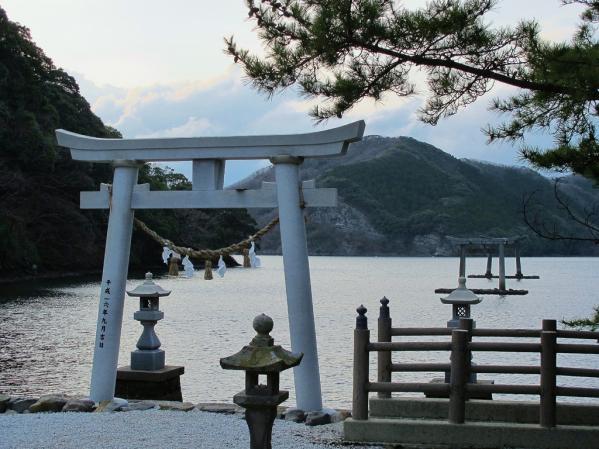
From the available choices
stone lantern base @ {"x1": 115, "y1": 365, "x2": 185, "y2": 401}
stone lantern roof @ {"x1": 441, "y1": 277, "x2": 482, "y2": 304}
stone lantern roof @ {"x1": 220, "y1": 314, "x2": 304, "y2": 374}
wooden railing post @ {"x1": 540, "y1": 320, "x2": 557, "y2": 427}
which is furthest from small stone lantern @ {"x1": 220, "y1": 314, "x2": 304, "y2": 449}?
stone lantern base @ {"x1": 115, "y1": 365, "x2": 185, "y2": 401}

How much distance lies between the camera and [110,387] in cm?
845

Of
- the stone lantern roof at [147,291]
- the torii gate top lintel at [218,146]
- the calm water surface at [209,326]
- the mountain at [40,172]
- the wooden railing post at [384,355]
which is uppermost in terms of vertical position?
the mountain at [40,172]

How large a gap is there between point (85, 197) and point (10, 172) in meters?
30.7

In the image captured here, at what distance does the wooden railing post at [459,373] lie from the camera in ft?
20.9

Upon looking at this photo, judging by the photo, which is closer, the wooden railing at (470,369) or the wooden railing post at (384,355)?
the wooden railing at (470,369)

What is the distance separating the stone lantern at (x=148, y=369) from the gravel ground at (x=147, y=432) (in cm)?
151

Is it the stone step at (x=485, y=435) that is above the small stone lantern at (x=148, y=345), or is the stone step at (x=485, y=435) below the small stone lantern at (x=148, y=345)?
below

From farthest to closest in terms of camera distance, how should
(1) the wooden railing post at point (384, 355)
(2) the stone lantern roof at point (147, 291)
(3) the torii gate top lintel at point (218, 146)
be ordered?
(2) the stone lantern roof at point (147, 291)
(3) the torii gate top lintel at point (218, 146)
(1) the wooden railing post at point (384, 355)

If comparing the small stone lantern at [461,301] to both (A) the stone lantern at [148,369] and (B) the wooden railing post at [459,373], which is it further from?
(A) the stone lantern at [148,369]

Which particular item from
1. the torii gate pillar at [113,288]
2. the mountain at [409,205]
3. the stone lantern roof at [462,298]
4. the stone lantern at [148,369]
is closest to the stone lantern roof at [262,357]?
the torii gate pillar at [113,288]

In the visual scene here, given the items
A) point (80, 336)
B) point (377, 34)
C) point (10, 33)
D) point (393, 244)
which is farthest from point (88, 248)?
point (393, 244)

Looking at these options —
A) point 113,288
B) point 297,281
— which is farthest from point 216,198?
point 113,288

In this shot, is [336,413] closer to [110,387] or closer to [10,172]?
[110,387]

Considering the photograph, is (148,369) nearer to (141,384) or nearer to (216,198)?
(141,384)
